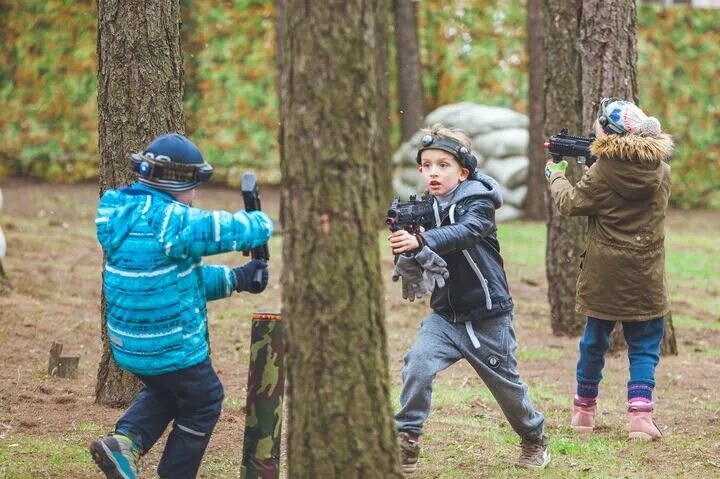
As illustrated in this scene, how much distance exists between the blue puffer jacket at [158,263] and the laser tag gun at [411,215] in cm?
98

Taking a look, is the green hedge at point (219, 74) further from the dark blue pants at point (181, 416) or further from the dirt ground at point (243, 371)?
the dark blue pants at point (181, 416)

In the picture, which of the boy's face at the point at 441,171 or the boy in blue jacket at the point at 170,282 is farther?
Answer: the boy's face at the point at 441,171

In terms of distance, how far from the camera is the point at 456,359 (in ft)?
18.6

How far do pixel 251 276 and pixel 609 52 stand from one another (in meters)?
4.90

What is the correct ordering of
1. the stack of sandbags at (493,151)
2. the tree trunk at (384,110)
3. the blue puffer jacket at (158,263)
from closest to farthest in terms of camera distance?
the blue puffer jacket at (158,263) < the tree trunk at (384,110) < the stack of sandbags at (493,151)

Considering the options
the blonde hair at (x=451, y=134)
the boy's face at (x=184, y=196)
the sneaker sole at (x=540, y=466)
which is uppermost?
the blonde hair at (x=451, y=134)

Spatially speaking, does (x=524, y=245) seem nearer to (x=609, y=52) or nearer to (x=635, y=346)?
(x=609, y=52)

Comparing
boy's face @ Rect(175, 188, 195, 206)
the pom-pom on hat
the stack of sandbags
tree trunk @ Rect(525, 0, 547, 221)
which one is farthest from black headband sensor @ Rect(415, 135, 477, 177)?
the stack of sandbags

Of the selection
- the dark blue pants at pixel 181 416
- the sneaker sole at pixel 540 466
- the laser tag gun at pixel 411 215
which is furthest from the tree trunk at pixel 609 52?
the dark blue pants at pixel 181 416

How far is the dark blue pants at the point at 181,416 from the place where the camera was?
4.86 m

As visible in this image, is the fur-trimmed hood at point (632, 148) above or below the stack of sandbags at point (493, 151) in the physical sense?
above

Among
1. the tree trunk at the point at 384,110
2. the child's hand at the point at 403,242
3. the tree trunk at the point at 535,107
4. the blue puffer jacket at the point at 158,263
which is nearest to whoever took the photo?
the blue puffer jacket at the point at 158,263

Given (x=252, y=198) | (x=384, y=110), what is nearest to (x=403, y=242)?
(x=252, y=198)

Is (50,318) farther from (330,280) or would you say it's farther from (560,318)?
(330,280)
